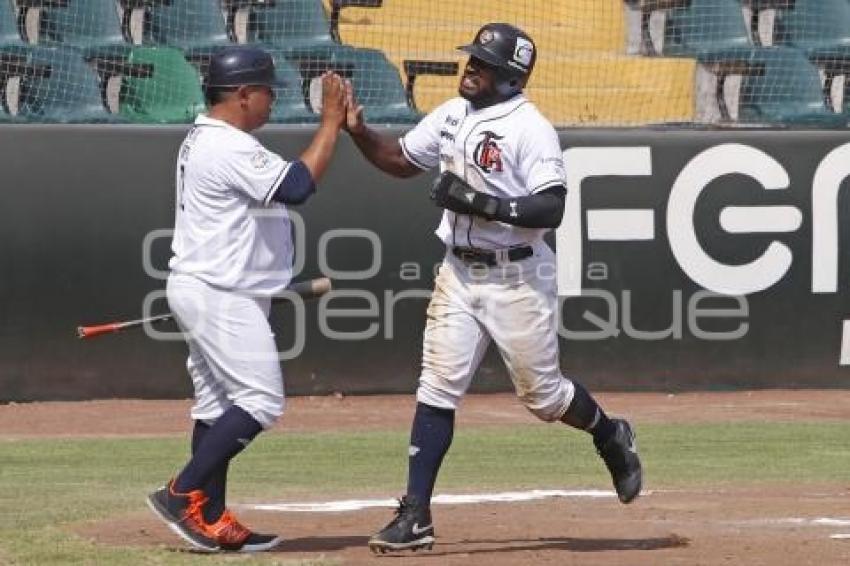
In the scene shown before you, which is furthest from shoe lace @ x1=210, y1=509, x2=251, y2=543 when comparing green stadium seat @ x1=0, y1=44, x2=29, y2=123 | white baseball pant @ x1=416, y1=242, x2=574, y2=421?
green stadium seat @ x1=0, y1=44, x2=29, y2=123

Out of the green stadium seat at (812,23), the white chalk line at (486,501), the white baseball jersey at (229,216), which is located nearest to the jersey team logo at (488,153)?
the white baseball jersey at (229,216)

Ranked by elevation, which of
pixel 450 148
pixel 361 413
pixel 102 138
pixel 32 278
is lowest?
pixel 361 413

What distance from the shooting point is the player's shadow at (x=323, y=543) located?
6.80 meters

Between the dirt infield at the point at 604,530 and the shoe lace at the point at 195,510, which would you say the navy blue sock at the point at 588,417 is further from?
the shoe lace at the point at 195,510

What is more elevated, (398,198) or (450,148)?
(450,148)

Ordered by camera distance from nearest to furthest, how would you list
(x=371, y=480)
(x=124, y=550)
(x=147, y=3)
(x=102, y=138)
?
1. (x=124, y=550)
2. (x=371, y=480)
3. (x=102, y=138)
4. (x=147, y=3)

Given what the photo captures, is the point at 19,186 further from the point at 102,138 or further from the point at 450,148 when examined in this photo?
the point at 450,148

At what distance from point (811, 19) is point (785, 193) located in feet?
11.1

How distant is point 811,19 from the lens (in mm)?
16281

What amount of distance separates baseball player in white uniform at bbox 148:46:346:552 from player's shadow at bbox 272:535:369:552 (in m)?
0.22

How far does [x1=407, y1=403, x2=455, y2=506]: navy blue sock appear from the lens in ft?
22.1

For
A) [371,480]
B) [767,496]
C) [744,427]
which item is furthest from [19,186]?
[767,496]

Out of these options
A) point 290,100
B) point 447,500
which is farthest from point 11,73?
point 447,500

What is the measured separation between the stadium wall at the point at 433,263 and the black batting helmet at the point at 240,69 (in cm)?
619
